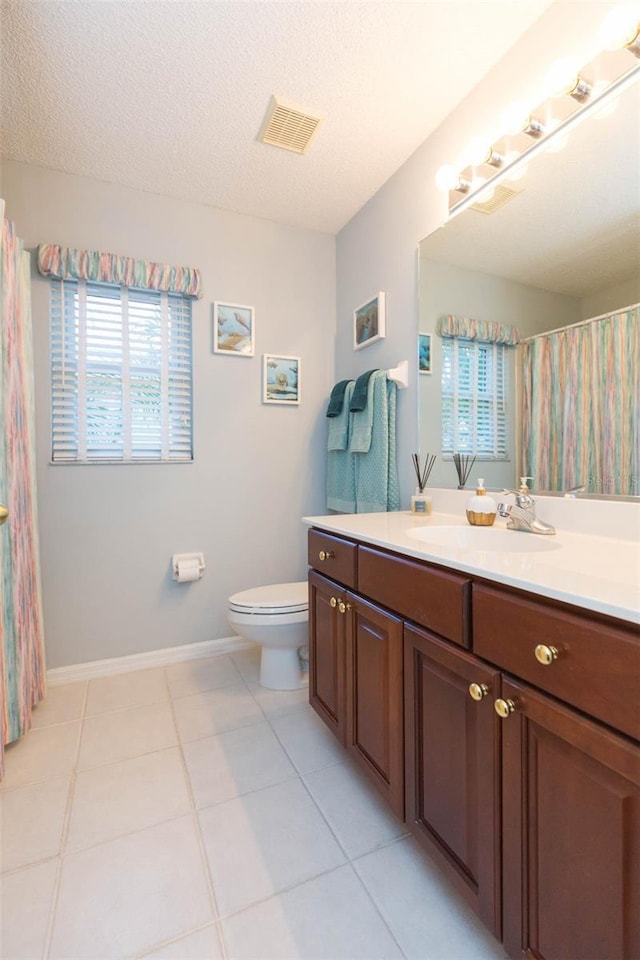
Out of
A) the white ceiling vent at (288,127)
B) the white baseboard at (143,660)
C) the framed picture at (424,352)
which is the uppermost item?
the white ceiling vent at (288,127)

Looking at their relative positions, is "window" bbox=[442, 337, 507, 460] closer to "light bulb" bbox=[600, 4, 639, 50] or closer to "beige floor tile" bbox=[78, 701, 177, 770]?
"light bulb" bbox=[600, 4, 639, 50]

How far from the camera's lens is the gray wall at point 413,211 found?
1254mm

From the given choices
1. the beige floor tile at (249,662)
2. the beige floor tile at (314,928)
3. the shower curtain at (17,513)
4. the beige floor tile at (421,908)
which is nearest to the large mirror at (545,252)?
the beige floor tile at (421,908)

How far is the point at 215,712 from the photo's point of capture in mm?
1762

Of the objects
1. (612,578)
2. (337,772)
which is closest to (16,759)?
(337,772)

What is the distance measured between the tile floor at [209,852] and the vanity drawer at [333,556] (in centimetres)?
67

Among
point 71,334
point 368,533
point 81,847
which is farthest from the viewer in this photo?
point 71,334

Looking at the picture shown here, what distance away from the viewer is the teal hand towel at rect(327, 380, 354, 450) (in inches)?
86.2

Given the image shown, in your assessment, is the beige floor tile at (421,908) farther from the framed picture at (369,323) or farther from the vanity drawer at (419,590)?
the framed picture at (369,323)

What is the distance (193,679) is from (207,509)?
856 mm

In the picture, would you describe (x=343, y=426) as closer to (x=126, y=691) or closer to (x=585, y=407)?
(x=585, y=407)

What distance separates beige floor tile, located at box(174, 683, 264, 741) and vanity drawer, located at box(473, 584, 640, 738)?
49.4 inches

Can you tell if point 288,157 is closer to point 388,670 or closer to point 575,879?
point 388,670

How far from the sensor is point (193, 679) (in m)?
2.05
